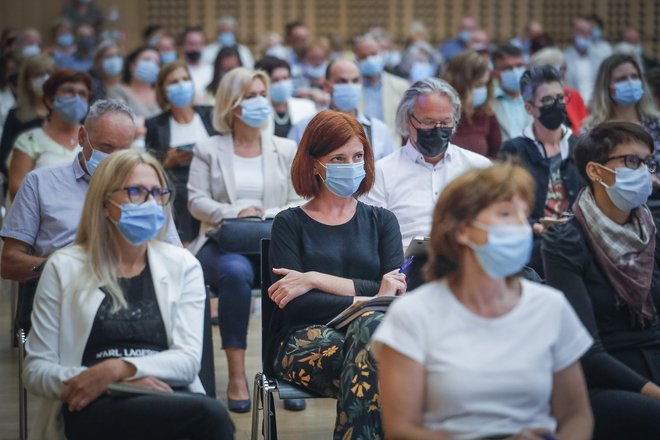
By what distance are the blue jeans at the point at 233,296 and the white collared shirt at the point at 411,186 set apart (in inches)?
28.0

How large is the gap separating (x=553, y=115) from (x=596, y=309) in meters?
2.35

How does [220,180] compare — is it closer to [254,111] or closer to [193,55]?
[254,111]

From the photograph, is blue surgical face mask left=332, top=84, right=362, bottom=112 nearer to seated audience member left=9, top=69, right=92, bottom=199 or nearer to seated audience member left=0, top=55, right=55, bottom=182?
seated audience member left=9, top=69, right=92, bottom=199

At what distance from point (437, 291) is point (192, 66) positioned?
948 centimetres

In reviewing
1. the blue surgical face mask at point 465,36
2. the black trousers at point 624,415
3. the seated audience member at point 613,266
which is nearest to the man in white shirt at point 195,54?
the blue surgical face mask at point 465,36

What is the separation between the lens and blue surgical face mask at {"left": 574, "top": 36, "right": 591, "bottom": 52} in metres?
13.5

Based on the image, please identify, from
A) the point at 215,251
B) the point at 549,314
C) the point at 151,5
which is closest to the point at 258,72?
the point at 215,251

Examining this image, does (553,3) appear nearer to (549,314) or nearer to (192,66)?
(192,66)

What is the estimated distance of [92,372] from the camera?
325 cm

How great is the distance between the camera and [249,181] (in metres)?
5.78

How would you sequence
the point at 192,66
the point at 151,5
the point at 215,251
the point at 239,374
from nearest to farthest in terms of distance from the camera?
the point at 239,374, the point at 215,251, the point at 192,66, the point at 151,5

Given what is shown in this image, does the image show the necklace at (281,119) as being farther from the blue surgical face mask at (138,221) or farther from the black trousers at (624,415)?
the black trousers at (624,415)

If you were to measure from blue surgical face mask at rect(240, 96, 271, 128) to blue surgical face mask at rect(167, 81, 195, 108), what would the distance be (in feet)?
4.38

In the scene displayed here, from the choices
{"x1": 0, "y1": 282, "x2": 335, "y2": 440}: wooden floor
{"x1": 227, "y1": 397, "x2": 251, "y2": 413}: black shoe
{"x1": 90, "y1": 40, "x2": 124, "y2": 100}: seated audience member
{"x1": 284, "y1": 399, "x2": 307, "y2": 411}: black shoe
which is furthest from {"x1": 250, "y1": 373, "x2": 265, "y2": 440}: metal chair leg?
{"x1": 90, "y1": 40, "x2": 124, "y2": 100}: seated audience member
